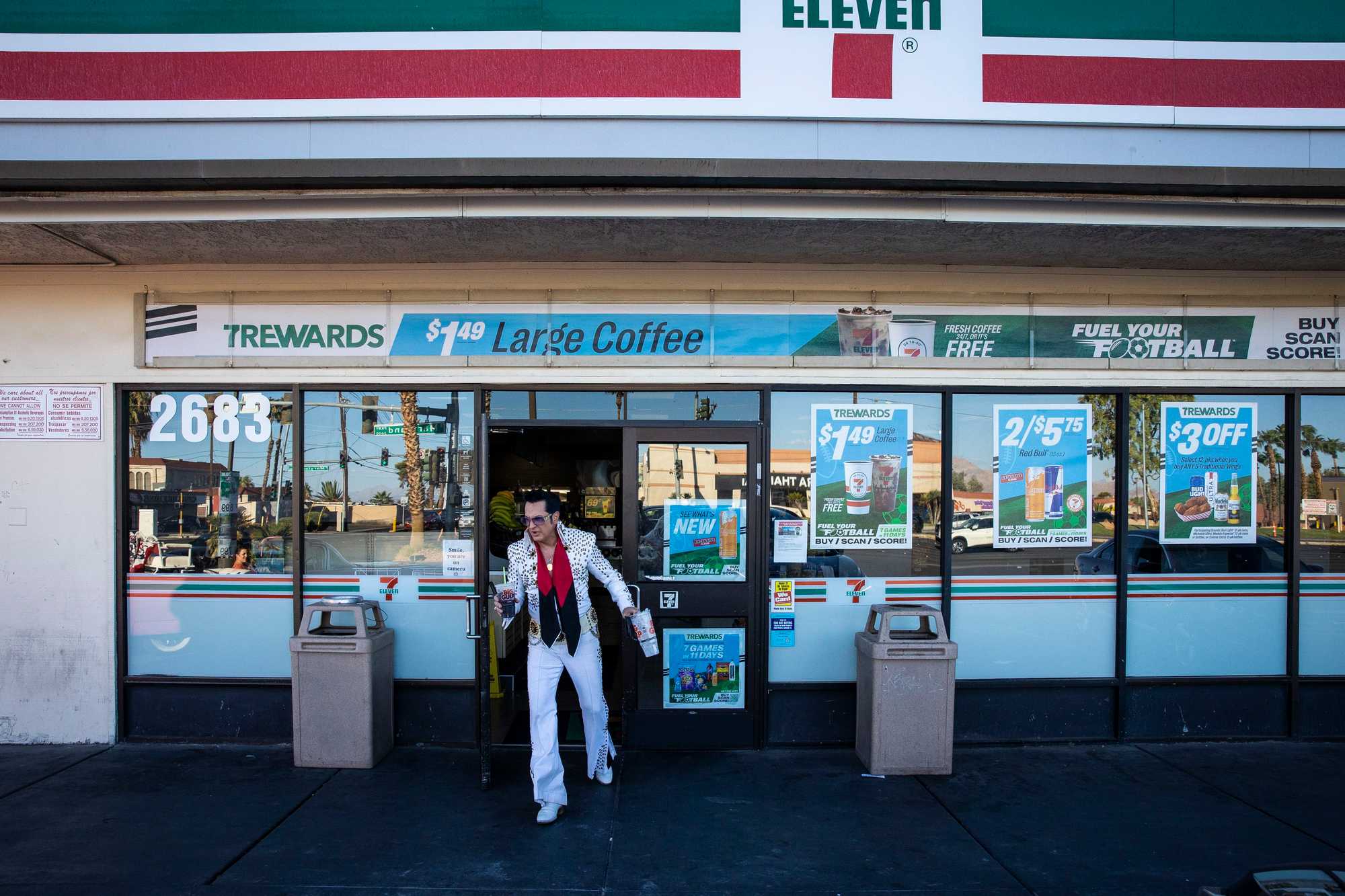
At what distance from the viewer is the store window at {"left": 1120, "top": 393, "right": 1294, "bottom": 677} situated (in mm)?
6523

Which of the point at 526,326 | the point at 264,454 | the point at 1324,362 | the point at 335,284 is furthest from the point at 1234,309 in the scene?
the point at 264,454

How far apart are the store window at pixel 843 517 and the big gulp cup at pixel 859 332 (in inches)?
13.1

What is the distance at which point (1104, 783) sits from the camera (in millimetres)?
5633

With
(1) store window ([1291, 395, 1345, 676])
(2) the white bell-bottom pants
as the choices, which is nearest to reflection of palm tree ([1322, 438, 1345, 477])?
(1) store window ([1291, 395, 1345, 676])

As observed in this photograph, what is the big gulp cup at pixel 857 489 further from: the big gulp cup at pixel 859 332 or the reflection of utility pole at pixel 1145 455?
the reflection of utility pole at pixel 1145 455

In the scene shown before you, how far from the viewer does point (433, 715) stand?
631 centimetres

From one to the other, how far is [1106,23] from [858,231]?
6.79 ft

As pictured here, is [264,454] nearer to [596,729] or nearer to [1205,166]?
[596,729]

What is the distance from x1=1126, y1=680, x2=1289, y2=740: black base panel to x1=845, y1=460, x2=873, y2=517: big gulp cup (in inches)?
99.0

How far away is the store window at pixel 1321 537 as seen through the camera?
21.6 ft

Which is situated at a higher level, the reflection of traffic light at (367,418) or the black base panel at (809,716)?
the reflection of traffic light at (367,418)

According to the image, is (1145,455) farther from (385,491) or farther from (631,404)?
(385,491)

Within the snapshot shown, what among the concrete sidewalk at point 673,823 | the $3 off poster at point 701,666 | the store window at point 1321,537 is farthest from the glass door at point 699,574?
the store window at point 1321,537

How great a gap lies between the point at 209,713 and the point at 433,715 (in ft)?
5.72
